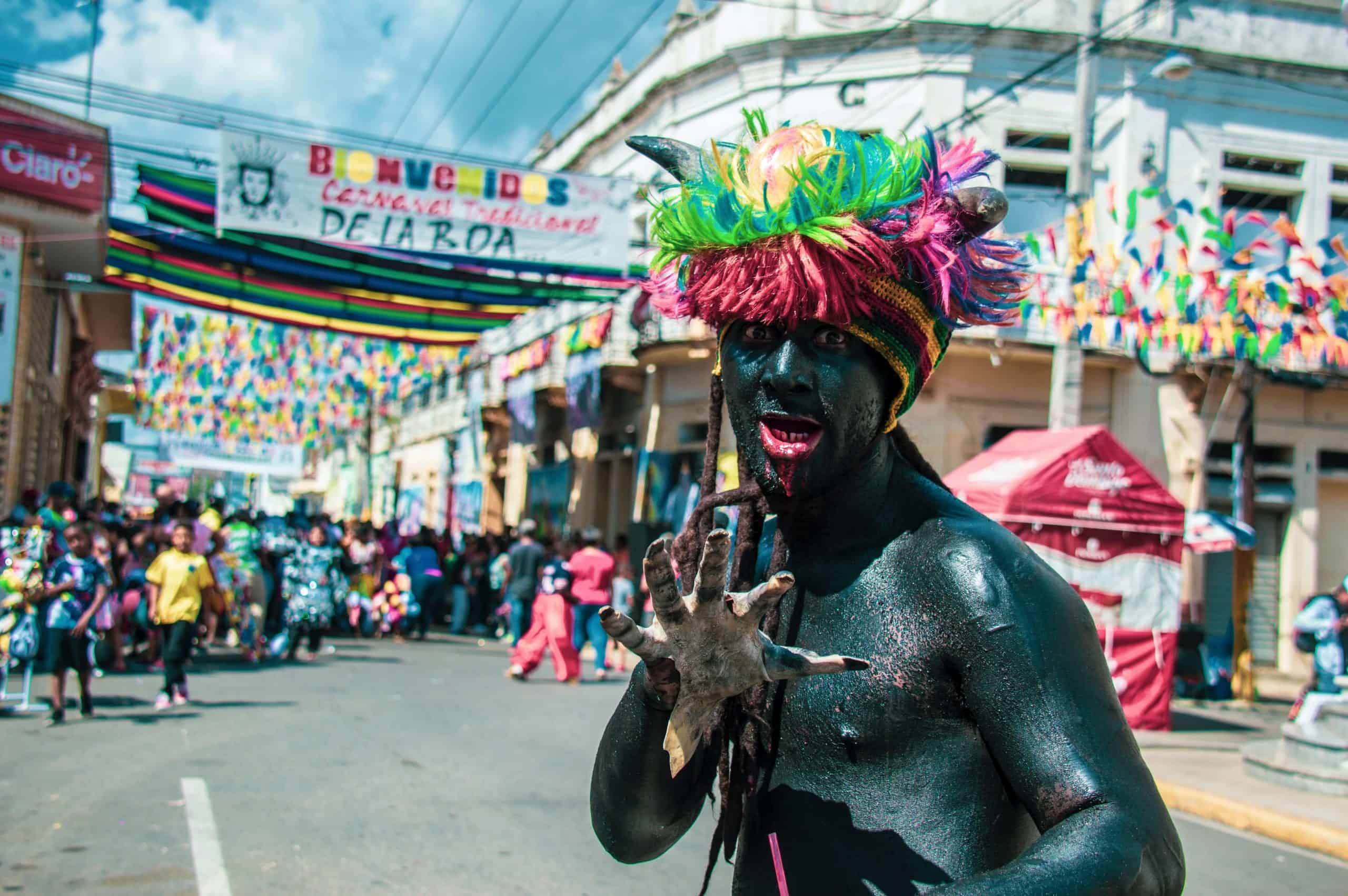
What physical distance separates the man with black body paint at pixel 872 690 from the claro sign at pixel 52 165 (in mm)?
14193

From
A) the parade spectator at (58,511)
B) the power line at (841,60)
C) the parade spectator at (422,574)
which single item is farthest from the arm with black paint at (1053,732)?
the parade spectator at (422,574)

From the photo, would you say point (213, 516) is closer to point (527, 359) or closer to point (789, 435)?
point (527, 359)

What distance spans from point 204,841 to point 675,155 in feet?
17.2

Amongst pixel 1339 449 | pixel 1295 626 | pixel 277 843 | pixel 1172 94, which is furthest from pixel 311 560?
pixel 1339 449

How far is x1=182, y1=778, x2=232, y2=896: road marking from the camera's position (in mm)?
5117

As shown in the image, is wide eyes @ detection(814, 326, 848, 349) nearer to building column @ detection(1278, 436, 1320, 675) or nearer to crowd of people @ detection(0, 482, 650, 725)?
crowd of people @ detection(0, 482, 650, 725)

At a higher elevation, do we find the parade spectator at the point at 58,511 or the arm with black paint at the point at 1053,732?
the arm with black paint at the point at 1053,732

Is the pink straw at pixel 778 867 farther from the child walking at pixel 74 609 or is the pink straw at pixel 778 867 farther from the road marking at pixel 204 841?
the child walking at pixel 74 609

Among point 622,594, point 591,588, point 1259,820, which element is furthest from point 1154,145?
point 1259,820

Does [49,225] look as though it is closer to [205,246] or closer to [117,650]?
[205,246]

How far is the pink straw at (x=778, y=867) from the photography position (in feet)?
4.66

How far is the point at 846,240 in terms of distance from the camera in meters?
1.48

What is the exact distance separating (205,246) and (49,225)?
7.65 feet

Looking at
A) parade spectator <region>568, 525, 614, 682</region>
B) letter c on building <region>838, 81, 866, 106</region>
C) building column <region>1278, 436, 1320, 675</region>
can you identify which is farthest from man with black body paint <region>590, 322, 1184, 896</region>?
building column <region>1278, 436, 1320, 675</region>
